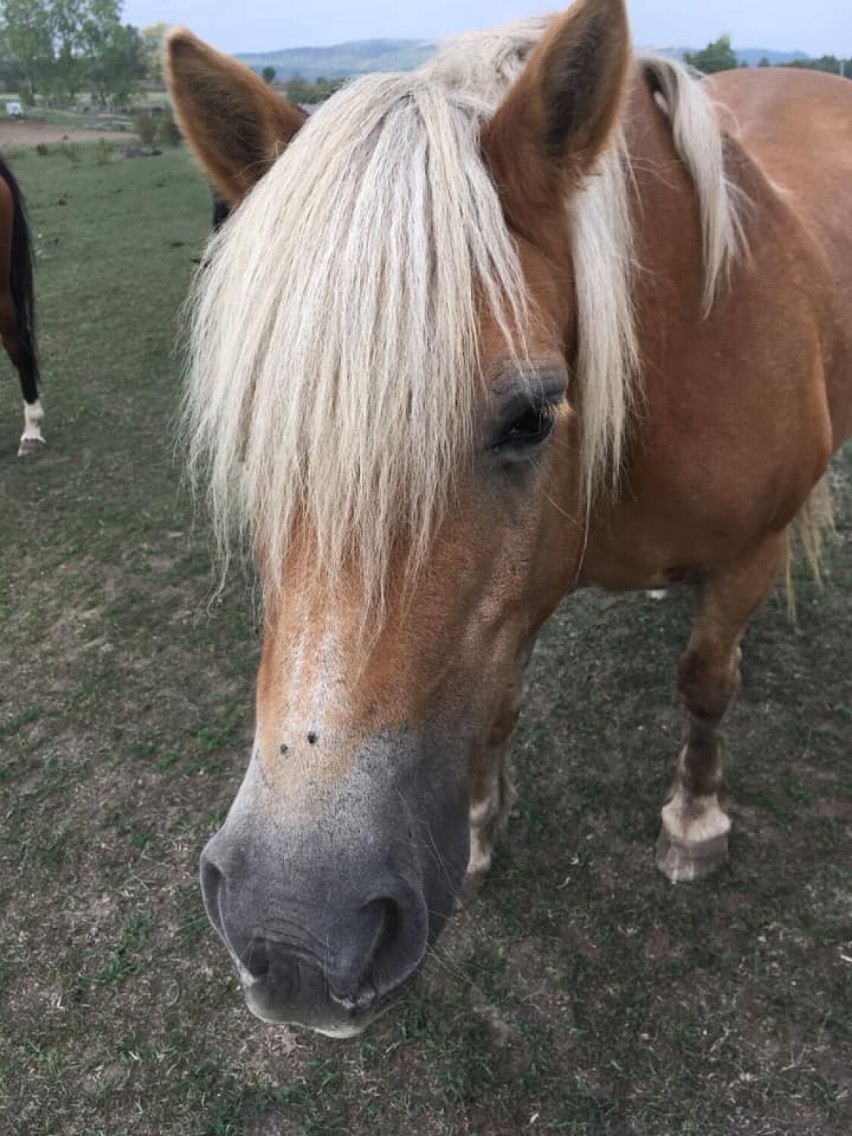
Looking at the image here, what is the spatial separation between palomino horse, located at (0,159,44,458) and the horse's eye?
528 centimetres

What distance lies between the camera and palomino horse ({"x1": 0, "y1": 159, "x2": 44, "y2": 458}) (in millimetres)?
5611

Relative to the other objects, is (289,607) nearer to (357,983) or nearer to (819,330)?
(357,983)

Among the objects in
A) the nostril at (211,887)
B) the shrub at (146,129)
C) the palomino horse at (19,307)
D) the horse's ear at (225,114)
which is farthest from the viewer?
the shrub at (146,129)

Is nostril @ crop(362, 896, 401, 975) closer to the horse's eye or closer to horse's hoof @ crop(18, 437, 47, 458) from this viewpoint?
the horse's eye

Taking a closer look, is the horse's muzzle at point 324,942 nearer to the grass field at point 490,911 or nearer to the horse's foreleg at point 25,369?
the grass field at point 490,911

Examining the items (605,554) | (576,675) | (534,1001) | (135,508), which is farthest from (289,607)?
(135,508)

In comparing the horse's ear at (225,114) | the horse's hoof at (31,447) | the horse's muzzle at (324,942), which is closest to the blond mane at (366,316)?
the horse's ear at (225,114)

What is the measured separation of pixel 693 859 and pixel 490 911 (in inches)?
24.8

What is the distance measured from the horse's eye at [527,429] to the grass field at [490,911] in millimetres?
1604

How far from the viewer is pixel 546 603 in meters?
1.71

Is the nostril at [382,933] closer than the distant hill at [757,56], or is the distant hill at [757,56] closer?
the nostril at [382,933]

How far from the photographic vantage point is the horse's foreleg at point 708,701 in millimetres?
2203

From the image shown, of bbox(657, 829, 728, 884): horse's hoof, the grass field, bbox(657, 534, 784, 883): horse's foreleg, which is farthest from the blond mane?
bbox(657, 829, 728, 884): horse's hoof

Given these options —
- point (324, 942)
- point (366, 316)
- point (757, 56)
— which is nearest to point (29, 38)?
point (757, 56)
